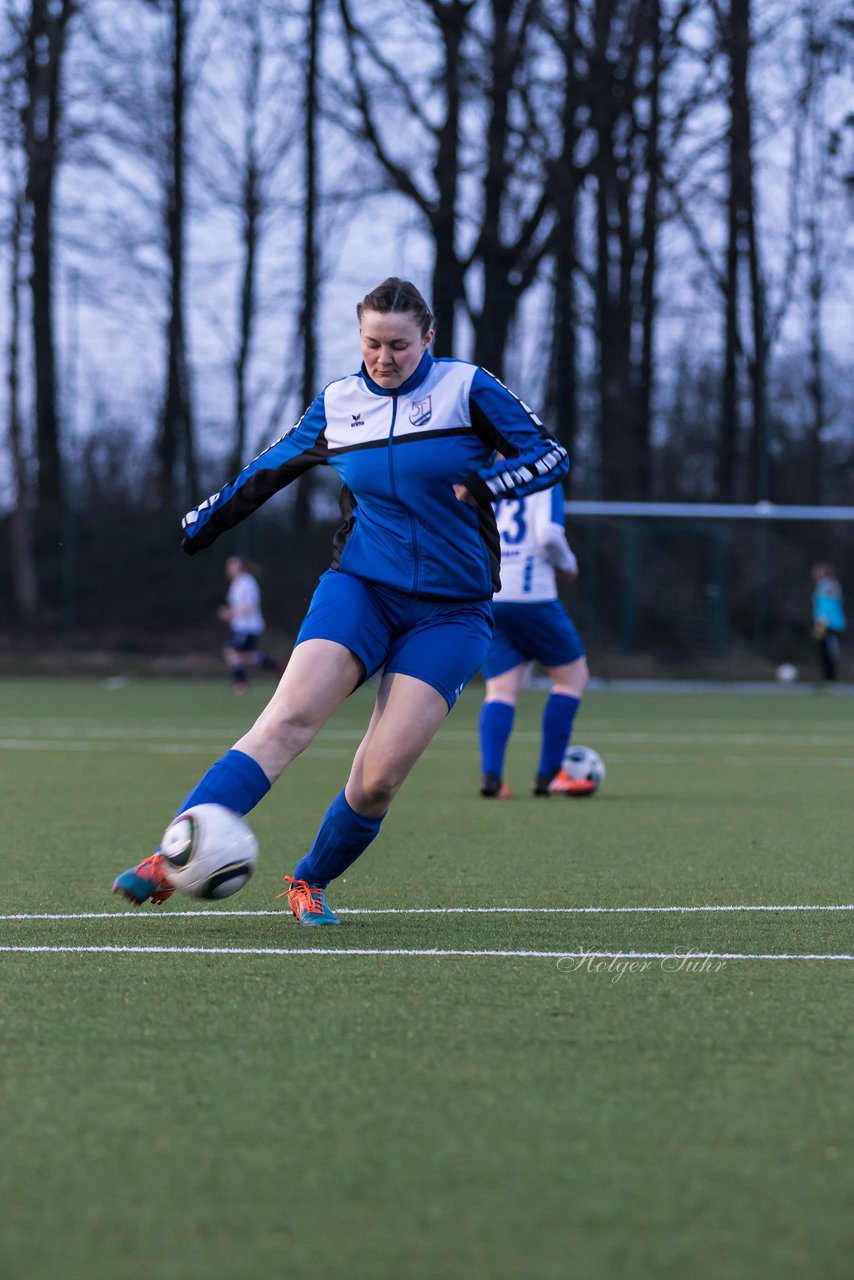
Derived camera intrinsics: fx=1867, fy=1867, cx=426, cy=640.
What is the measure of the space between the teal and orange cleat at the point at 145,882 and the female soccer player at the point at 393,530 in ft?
1.35

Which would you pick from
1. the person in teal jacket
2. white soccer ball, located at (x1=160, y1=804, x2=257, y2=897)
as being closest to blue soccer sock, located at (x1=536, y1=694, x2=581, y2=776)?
white soccer ball, located at (x1=160, y1=804, x2=257, y2=897)

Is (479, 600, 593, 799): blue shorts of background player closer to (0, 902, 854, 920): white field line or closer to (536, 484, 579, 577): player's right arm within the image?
(536, 484, 579, 577): player's right arm

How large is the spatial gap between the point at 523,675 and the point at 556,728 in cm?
38

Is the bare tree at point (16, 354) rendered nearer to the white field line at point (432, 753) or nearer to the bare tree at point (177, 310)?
the bare tree at point (177, 310)

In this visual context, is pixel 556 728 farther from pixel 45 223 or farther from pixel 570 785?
pixel 45 223

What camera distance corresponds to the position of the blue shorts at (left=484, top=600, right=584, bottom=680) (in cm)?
997

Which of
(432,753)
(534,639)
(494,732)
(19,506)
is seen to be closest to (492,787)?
(494,732)

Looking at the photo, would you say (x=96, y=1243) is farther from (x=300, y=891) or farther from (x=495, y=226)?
(x=495, y=226)

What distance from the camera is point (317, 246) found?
108 ft

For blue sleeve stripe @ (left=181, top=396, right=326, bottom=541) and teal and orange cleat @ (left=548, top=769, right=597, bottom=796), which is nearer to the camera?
blue sleeve stripe @ (left=181, top=396, right=326, bottom=541)

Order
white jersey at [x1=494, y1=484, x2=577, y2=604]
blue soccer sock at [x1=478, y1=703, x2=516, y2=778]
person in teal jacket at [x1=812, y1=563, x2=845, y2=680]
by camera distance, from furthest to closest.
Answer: person in teal jacket at [x1=812, y1=563, x2=845, y2=680] → blue soccer sock at [x1=478, y1=703, x2=516, y2=778] → white jersey at [x1=494, y1=484, x2=577, y2=604]

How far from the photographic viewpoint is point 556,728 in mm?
10273

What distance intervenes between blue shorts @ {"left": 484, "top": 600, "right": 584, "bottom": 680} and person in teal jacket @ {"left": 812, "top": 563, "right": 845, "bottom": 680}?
17089mm

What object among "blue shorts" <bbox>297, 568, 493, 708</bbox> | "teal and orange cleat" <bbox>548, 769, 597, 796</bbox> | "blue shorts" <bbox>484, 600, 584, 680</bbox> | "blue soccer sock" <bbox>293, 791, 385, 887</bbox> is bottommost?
"teal and orange cleat" <bbox>548, 769, 597, 796</bbox>
